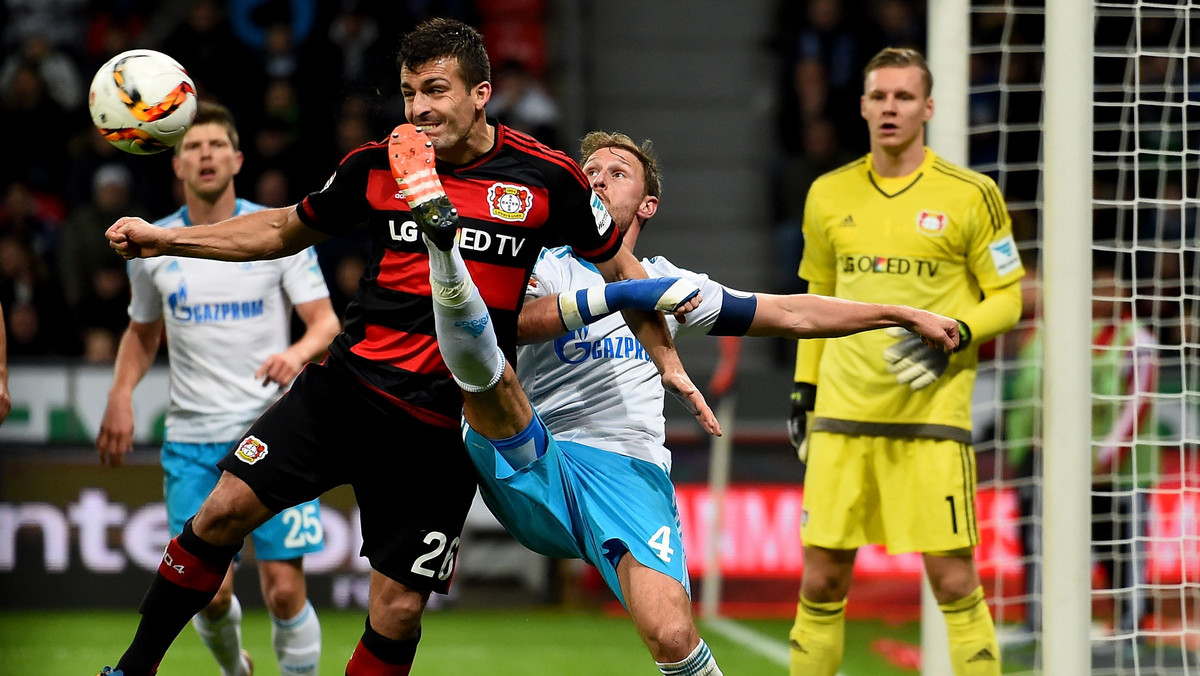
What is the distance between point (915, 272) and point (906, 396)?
453 millimetres

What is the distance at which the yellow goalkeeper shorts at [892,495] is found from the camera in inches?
207

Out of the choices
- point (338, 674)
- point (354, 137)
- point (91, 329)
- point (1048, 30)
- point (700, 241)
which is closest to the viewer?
point (1048, 30)

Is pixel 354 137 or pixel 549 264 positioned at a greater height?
pixel 354 137

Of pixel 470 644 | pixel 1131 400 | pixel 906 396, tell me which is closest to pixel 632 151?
pixel 906 396

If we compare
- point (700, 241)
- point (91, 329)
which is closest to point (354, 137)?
point (91, 329)

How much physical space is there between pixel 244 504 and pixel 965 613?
2.61 metres

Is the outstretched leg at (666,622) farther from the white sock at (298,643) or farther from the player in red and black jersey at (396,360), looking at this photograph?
the white sock at (298,643)

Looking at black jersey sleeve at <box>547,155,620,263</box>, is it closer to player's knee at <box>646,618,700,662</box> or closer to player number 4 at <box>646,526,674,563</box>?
player number 4 at <box>646,526,674,563</box>

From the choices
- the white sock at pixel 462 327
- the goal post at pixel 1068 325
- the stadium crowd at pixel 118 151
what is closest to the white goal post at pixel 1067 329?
the goal post at pixel 1068 325

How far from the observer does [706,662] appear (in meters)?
4.16

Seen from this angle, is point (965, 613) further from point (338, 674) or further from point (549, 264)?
point (338, 674)

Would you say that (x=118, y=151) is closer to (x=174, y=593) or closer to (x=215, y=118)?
(x=215, y=118)

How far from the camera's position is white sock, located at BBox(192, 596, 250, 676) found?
538cm

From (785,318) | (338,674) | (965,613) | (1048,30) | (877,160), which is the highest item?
(1048,30)
